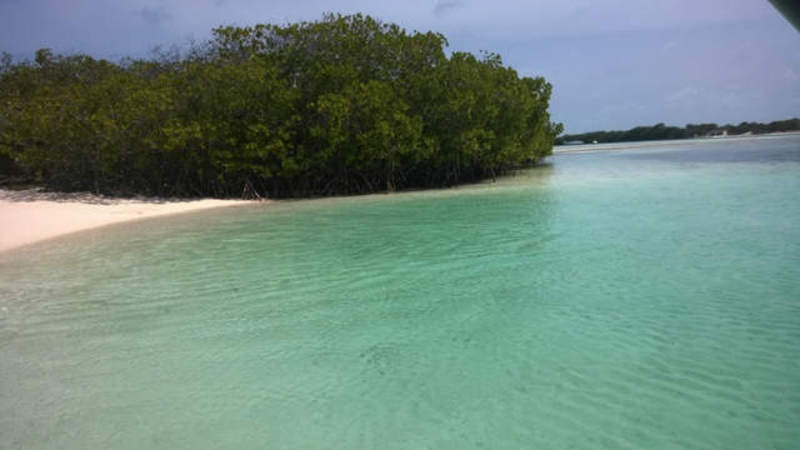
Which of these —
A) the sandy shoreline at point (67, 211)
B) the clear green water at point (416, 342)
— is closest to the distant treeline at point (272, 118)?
the sandy shoreline at point (67, 211)

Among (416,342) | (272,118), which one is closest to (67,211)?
(272,118)

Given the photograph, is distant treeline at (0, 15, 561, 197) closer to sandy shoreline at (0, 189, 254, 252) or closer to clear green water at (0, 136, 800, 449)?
sandy shoreline at (0, 189, 254, 252)

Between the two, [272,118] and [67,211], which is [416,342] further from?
[272,118]

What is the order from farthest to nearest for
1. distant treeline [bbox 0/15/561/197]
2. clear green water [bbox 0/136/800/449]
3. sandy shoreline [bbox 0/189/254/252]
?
distant treeline [bbox 0/15/561/197] < sandy shoreline [bbox 0/189/254/252] < clear green water [bbox 0/136/800/449]

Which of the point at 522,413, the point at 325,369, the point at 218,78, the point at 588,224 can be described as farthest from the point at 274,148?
the point at 522,413

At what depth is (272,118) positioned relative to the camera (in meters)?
17.5

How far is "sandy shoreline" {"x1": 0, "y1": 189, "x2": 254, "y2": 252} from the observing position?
10977mm

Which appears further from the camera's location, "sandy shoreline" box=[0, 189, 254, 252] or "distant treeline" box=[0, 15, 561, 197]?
"distant treeline" box=[0, 15, 561, 197]

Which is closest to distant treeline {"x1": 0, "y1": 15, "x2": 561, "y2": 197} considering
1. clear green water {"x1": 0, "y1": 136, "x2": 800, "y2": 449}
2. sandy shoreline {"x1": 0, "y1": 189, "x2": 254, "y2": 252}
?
sandy shoreline {"x1": 0, "y1": 189, "x2": 254, "y2": 252}

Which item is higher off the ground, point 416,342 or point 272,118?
point 272,118

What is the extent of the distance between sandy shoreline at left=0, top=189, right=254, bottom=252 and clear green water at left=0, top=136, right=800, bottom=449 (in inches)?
93.8

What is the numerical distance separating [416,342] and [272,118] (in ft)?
47.3

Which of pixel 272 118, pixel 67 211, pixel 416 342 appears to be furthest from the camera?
pixel 272 118

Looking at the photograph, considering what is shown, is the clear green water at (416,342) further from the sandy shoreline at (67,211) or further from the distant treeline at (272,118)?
the distant treeline at (272,118)
